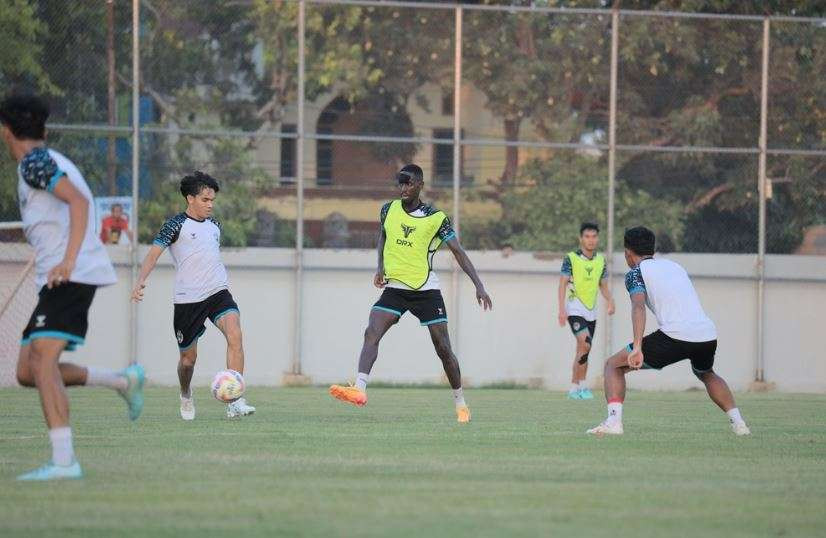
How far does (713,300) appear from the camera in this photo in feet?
82.1

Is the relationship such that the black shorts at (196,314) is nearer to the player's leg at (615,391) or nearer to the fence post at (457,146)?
the player's leg at (615,391)

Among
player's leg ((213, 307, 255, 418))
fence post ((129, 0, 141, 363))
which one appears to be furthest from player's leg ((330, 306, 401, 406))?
fence post ((129, 0, 141, 363))

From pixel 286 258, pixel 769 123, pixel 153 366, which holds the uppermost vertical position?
pixel 769 123

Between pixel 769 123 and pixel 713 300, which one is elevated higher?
pixel 769 123

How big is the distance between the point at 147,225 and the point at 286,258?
2.19 metres

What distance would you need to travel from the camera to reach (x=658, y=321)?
1240 centimetres

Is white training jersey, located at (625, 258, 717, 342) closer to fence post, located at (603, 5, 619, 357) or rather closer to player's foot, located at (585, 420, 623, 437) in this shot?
player's foot, located at (585, 420, 623, 437)

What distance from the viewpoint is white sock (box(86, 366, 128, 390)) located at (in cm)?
946

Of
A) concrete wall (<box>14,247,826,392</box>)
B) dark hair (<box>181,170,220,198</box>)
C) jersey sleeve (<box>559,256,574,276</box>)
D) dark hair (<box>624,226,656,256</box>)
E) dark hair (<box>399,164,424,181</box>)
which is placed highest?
dark hair (<box>399,164,424,181</box>)

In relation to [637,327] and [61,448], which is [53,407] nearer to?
[61,448]

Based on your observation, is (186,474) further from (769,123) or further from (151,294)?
(769,123)

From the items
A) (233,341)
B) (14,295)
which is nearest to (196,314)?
(233,341)

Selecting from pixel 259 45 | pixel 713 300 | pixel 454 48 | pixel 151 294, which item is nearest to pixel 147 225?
pixel 151 294

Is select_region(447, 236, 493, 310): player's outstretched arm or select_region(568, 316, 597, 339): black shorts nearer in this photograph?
select_region(447, 236, 493, 310): player's outstretched arm
